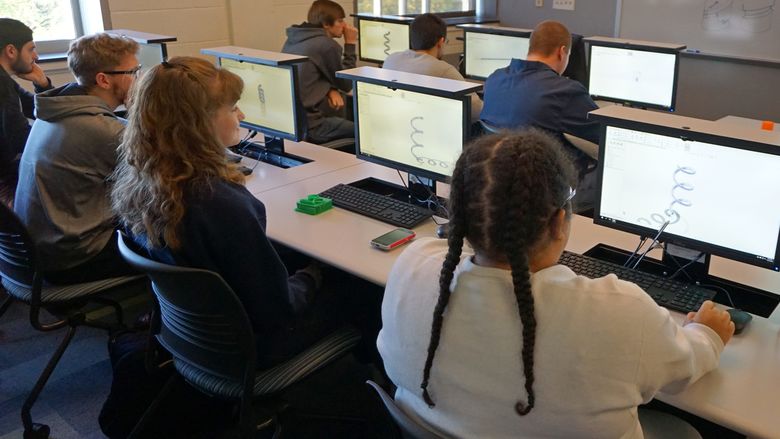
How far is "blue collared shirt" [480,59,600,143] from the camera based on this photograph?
9.55 ft

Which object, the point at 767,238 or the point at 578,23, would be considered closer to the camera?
the point at 767,238

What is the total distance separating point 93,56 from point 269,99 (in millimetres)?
678

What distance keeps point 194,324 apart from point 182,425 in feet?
2.21

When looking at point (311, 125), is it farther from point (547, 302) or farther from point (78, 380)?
point (547, 302)

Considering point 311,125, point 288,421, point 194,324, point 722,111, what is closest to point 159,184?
point 194,324

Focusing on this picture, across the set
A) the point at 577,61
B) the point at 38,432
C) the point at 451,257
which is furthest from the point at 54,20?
the point at 451,257

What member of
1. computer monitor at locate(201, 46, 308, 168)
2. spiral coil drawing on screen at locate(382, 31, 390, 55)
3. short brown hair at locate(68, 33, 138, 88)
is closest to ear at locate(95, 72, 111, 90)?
short brown hair at locate(68, 33, 138, 88)

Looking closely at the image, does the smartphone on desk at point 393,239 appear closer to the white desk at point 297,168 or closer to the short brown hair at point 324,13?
the white desk at point 297,168

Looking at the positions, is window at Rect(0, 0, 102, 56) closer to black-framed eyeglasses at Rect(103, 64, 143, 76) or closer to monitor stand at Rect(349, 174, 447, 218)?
black-framed eyeglasses at Rect(103, 64, 143, 76)

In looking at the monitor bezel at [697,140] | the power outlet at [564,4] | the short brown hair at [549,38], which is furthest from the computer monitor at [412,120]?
the power outlet at [564,4]

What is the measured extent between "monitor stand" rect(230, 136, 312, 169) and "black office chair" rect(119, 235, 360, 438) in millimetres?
1178

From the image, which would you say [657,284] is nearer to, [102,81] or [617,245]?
[617,245]

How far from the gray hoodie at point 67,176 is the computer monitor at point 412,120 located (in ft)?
2.68

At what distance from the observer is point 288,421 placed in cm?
227
